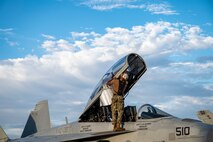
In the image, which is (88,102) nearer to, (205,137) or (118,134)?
(118,134)

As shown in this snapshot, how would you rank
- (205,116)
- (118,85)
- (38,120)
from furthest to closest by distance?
1. (205,116)
2. (38,120)
3. (118,85)

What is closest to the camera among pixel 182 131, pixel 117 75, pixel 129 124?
pixel 182 131

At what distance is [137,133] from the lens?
34.7 feet

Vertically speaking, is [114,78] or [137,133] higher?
[114,78]

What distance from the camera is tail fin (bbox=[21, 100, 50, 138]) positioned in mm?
16422

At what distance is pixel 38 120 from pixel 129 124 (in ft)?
22.5

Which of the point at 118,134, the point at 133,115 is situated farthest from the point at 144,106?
the point at 118,134

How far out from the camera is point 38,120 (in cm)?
1652

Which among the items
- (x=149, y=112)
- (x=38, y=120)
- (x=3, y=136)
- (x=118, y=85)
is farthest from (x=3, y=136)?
(x=149, y=112)

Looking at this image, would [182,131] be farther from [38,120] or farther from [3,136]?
[3,136]

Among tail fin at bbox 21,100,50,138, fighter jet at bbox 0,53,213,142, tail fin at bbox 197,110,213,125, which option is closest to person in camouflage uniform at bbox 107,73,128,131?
fighter jet at bbox 0,53,213,142

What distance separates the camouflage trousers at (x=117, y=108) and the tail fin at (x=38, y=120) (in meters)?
6.21

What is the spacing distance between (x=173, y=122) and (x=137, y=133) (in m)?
1.18

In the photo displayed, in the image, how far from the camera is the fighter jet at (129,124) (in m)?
9.85
